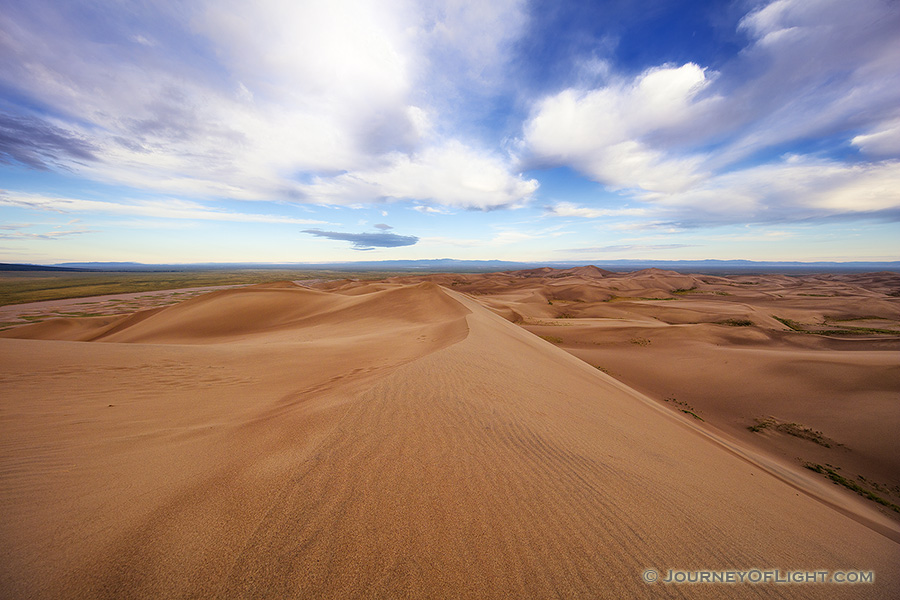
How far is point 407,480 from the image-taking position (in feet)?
7.85

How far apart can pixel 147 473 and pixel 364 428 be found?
1751 millimetres

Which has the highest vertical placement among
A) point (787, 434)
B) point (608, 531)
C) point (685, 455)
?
point (608, 531)

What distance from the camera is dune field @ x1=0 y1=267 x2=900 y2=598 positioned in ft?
5.62

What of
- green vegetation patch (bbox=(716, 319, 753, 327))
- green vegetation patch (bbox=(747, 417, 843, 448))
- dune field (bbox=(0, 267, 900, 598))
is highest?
dune field (bbox=(0, 267, 900, 598))

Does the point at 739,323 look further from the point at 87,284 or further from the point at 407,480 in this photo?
the point at 87,284

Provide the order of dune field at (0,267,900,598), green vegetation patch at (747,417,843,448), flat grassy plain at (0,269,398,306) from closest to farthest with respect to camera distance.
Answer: dune field at (0,267,900,598), green vegetation patch at (747,417,843,448), flat grassy plain at (0,269,398,306)

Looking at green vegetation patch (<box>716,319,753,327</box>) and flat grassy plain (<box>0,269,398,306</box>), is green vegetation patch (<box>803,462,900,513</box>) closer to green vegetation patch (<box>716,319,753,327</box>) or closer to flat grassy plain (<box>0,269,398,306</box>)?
green vegetation patch (<box>716,319,753,327</box>)

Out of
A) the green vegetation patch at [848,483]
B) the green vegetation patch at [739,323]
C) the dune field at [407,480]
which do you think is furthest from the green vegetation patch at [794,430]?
the green vegetation patch at [739,323]

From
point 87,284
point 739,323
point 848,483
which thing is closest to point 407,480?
point 848,483

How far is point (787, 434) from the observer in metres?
6.66

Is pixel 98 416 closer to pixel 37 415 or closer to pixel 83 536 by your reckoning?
pixel 37 415

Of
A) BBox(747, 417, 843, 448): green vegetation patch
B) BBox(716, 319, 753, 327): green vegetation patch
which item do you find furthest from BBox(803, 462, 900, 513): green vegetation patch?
BBox(716, 319, 753, 327): green vegetation patch

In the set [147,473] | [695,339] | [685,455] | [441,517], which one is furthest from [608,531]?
[695,339]

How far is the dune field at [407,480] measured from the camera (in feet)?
5.62
